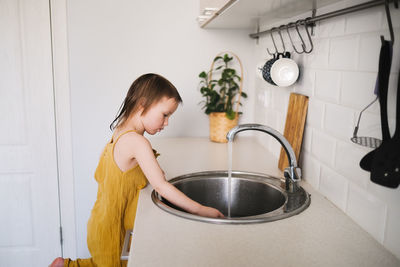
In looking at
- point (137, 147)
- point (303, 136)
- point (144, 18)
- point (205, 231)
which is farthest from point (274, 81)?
point (144, 18)

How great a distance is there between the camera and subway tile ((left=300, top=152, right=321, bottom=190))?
1.30m

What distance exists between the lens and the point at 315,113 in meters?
→ 1.32

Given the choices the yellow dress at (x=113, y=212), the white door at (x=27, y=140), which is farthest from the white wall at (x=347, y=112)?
the white door at (x=27, y=140)

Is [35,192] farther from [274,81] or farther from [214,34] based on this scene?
[274,81]

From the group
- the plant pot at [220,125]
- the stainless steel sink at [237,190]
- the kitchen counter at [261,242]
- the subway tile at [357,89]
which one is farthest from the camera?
the plant pot at [220,125]

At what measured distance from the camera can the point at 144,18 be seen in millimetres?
2133

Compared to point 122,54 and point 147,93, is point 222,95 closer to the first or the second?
point 122,54

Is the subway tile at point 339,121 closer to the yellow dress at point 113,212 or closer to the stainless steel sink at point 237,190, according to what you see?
the stainless steel sink at point 237,190

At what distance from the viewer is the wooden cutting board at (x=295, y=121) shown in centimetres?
140

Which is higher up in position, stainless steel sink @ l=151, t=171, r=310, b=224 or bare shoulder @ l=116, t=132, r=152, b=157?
bare shoulder @ l=116, t=132, r=152, b=157

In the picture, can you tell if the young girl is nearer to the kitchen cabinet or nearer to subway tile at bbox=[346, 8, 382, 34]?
the kitchen cabinet

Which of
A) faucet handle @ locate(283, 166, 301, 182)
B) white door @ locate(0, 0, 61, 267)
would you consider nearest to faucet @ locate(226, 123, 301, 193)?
faucet handle @ locate(283, 166, 301, 182)

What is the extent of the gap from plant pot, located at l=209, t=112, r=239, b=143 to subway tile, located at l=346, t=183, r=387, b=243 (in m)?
1.07

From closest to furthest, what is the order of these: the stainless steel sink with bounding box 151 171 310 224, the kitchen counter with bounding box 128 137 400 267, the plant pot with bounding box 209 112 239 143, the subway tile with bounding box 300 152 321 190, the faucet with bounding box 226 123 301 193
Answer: the kitchen counter with bounding box 128 137 400 267 < the faucet with bounding box 226 123 301 193 < the subway tile with bounding box 300 152 321 190 < the stainless steel sink with bounding box 151 171 310 224 < the plant pot with bounding box 209 112 239 143
